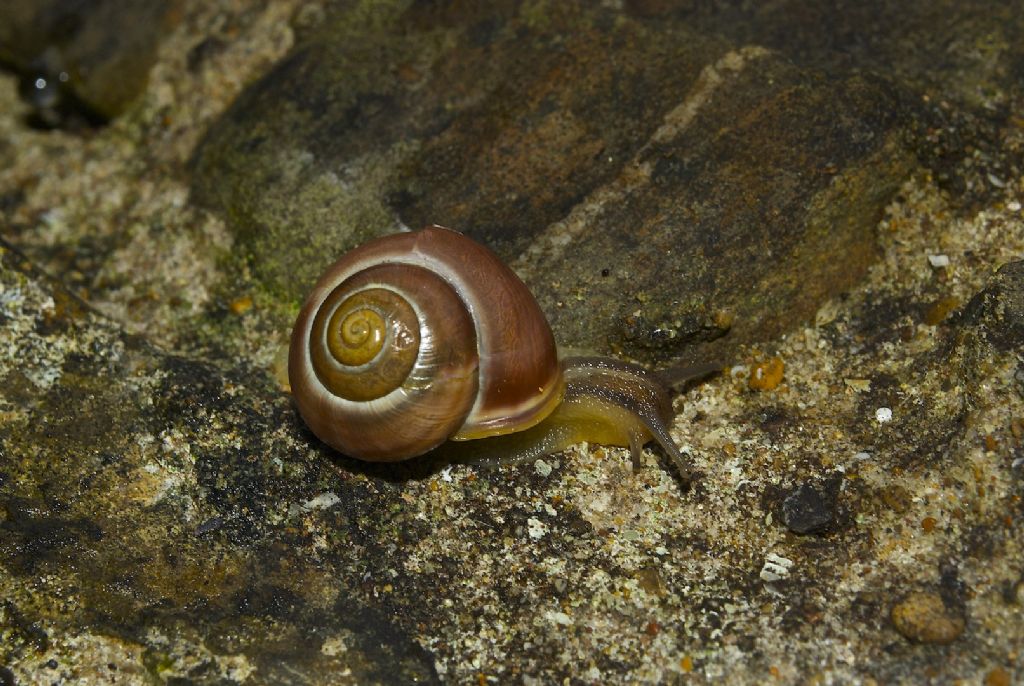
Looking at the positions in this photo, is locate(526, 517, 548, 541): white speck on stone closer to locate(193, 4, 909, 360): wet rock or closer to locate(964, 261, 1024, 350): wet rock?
locate(193, 4, 909, 360): wet rock

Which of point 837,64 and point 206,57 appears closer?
point 837,64

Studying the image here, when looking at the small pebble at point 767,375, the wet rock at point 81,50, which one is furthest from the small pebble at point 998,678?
the wet rock at point 81,50

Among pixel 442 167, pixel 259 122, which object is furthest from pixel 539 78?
pixel 259 122

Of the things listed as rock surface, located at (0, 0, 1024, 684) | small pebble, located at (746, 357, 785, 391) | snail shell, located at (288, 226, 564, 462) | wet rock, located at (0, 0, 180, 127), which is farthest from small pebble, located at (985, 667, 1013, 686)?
wet rock, located at (0, 0, 180, 127)

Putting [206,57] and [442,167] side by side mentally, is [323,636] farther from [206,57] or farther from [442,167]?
[206,57]

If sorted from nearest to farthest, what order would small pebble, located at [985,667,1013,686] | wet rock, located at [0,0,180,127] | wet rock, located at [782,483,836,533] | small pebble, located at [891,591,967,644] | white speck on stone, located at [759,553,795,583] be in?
small pebble, located at [985,667,1013,686] < small pebble, located at [891,591,967,644] < white speck on stone, located at [759,553,795,583] < wet rock, located at [782,483,836,533] < wet rock, located at [0,0,180,127]

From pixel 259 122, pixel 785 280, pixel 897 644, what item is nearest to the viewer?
pixel 897 644
